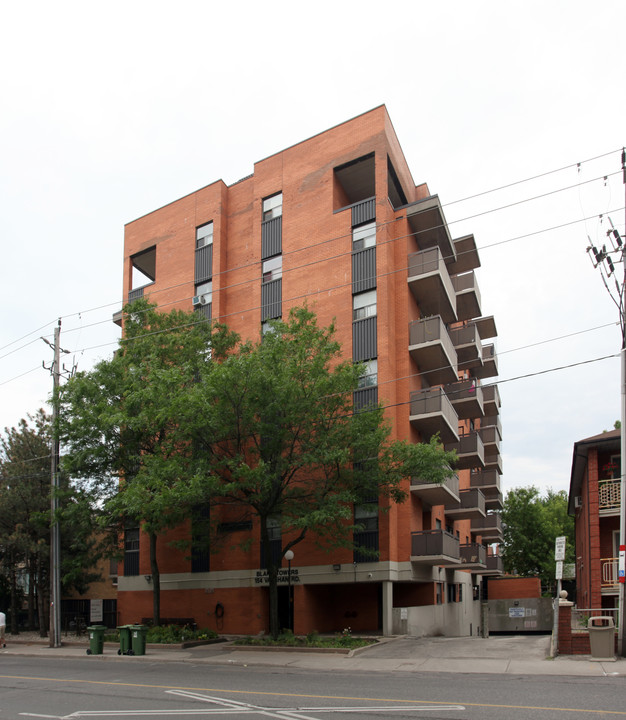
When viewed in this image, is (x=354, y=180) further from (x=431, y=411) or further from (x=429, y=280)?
(x=431, y=411)

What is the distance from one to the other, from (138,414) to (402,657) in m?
12.3

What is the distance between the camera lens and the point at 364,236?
1184 inches

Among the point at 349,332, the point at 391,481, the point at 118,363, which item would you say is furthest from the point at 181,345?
the point at 391,481

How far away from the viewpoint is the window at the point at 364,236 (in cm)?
2988

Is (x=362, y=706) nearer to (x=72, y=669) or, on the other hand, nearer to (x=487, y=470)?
(x=72, y=669)

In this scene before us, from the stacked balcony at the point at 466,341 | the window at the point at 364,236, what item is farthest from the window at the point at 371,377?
the stacked balcony at the point at 466,341

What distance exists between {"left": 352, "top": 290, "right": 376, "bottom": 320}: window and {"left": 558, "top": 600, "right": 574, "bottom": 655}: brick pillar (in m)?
14.3

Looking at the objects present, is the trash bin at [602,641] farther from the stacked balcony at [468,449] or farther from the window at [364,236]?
the stacked balcony at [468,449]

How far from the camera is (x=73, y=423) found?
84.8ft

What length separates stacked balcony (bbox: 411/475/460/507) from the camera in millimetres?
28359

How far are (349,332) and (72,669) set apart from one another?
53.9ft

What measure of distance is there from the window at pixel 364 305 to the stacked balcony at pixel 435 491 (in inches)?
283

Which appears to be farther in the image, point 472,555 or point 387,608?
point 472,555

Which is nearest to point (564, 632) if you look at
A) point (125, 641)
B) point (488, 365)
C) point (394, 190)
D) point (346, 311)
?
point (125, 641)
